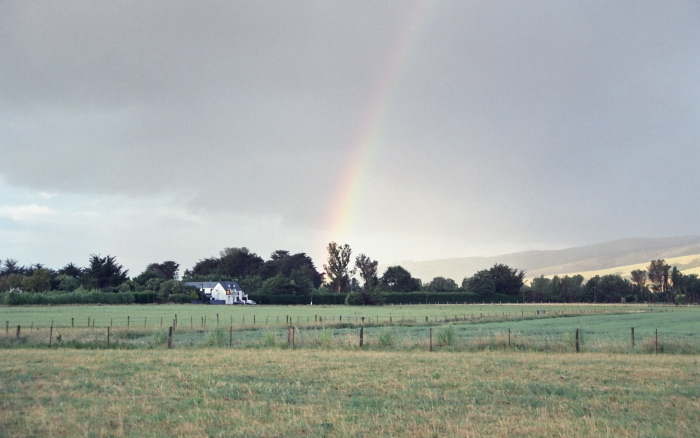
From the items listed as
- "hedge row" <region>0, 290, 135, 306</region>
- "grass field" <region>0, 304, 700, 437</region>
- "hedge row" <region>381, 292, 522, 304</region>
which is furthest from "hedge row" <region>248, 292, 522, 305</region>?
"grass field" <region>0, 304, 700, 437</region>

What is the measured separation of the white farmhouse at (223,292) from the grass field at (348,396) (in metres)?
135

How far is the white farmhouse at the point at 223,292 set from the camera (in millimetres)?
159750

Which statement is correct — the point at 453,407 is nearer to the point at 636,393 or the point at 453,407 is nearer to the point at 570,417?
the point at 570,417

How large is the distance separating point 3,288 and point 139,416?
184298 millimetres

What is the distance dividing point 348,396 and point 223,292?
6135 inches

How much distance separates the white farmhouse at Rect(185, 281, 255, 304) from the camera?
159750 mm

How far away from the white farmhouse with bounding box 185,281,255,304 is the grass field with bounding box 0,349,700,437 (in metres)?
135

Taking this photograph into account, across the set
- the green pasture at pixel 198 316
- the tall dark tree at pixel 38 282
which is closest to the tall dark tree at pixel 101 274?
the tall dark tree at pixel 38 282

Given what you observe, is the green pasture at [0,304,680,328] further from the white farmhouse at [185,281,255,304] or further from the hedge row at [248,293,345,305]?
the white farmhouse at [185,281,255,304]

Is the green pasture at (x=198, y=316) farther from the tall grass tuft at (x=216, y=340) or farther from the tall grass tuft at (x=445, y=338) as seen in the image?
the tall grass tuft at (x=445, y=338)

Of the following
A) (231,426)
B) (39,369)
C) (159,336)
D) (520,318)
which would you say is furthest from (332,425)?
(520,318)

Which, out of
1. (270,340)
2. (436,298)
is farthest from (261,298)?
(270,340)

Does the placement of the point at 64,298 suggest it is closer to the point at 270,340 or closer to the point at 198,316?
the point at 198,316

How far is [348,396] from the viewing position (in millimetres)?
17328
